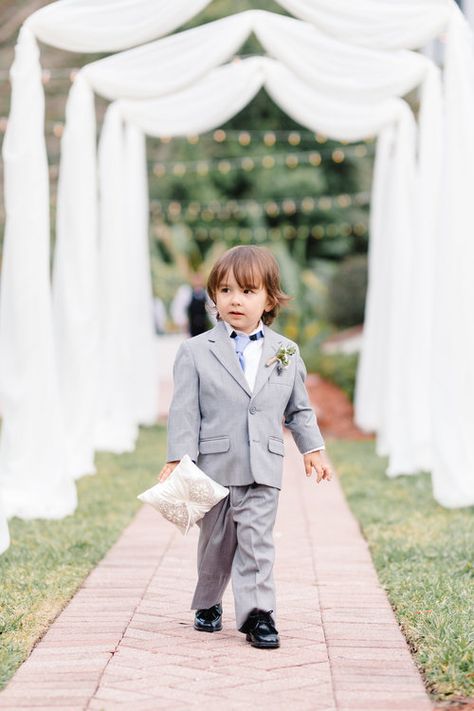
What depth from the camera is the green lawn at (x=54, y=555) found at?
366cm

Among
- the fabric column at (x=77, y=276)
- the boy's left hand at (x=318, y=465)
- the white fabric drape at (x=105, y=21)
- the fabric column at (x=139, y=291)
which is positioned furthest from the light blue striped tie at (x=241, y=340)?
the fabric column at (x=139, y=291)

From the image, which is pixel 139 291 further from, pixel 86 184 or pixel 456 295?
pixel 456 295

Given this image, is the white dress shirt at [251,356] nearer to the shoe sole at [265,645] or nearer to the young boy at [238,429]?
the young boy at [238,429]

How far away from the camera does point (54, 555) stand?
16.1 feet

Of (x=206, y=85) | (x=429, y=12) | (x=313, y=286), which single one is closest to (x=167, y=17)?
(x=429, y=12)

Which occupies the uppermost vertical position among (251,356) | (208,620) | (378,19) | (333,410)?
(378,19)

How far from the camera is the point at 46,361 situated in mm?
6324

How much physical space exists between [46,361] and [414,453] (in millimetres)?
3071

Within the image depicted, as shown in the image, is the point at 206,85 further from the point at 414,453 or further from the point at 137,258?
the point at 414,453

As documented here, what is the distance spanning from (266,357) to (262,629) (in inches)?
35.9

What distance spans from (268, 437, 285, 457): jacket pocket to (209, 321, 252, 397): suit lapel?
0.56 feet

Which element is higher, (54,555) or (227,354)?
(227,354)

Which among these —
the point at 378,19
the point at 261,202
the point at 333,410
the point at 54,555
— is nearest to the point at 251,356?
the point at 54,555

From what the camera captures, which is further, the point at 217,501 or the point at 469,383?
the point at 469,383
